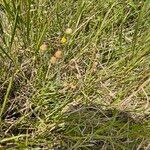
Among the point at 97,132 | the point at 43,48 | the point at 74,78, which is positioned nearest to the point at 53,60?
the point at 43,48

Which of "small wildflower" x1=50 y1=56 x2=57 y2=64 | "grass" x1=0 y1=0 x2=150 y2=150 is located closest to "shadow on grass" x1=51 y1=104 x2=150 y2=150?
"grass" x1=0 y1=0 x2=150 y2=150

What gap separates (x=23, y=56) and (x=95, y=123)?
359 millimetres

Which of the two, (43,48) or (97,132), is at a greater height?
(43,48)

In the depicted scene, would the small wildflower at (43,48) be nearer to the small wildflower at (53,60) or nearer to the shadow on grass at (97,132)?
the small wildflower at (53,60)

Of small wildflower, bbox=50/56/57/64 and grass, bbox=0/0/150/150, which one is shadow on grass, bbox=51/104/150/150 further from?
small wildflower, bbox=50/56/57/64

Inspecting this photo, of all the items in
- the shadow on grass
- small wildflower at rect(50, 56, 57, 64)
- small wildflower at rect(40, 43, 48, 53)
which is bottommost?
the shadow on grass

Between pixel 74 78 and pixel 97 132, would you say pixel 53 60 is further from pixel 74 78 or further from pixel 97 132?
pixel 97 132

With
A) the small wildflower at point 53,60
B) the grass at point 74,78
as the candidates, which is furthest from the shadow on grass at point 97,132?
the small wildflower at point 53,60

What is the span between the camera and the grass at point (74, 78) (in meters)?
1.25

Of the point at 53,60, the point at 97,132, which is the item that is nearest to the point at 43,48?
the point at 53,60

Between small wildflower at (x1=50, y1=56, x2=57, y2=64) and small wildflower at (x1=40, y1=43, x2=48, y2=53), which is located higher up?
small wildflower at (x1=40, y1=43, x2=48, y2=53)

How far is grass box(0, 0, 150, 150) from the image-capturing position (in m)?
1.25

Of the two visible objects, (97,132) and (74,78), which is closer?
(97,132)

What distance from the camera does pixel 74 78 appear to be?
1.41 metres
